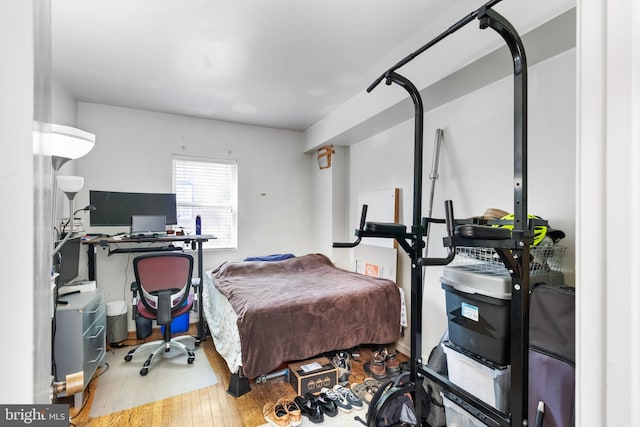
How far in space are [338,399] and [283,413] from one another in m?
0.43

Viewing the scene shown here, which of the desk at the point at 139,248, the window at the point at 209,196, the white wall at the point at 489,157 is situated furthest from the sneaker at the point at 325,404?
the window at the point at 209,196

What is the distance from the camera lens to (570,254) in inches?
66.1

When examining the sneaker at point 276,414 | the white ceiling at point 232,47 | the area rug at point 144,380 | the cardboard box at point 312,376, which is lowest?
the area rug at point 144,380

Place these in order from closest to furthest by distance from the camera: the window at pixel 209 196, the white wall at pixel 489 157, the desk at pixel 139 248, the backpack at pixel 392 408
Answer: the backpack at pixel 392 408 → the white wall at pixel 489 157 → the desk at pixel 139 248 → the window at pixel 209 196

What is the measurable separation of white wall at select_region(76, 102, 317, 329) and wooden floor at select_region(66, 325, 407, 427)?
1810 mm

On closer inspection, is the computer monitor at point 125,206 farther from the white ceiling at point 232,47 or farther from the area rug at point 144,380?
the area rug at point 144,380

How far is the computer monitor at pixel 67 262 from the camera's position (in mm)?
2189

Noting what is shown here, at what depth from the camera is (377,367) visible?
8.53ft

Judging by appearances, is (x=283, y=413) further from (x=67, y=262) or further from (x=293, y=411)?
(x=67, y=262)

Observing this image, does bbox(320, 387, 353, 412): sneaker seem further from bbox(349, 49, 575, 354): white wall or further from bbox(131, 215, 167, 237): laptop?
bbox(131, 215, 167, 237): laptop

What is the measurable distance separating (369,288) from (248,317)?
45.4 inches

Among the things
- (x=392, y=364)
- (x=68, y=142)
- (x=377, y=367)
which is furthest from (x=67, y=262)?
(x=392, y=364)

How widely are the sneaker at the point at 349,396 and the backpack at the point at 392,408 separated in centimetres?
52
